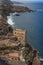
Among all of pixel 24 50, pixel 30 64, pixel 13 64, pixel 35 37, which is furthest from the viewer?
pixel 35 37

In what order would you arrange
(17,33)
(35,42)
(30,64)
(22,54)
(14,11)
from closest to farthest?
(30,64)
(22,54)
(17,33)
(35,42)
(14,11)

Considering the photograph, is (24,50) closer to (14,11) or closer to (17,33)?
(17,33)

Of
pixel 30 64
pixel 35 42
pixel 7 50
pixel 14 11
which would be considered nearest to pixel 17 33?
pixel 35 42

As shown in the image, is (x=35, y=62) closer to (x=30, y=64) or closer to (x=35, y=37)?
(x=30, y=64)

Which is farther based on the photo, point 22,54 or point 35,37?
point 35,37

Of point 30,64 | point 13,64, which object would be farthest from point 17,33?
point 13,64

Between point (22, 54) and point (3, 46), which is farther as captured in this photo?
point (3, 46)

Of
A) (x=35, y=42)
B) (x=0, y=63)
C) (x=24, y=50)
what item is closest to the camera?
(x=0, y=63)

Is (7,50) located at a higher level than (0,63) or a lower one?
lower

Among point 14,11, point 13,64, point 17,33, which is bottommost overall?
point 14,11
